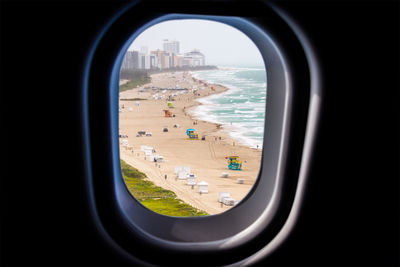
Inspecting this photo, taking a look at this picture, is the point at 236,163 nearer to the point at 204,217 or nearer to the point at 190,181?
the point at 190,181

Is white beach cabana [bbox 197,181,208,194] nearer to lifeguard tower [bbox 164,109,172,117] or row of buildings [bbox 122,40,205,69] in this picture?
row of buildings [bbox 122,40,205,69]

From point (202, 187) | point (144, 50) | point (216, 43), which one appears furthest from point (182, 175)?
point (216, 43)

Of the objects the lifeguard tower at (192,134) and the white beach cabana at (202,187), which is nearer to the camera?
the white beach cabana at (202,187)

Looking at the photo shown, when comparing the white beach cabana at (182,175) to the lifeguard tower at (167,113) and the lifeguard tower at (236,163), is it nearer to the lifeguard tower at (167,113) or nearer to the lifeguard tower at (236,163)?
the lifeguard tower at (236,163)

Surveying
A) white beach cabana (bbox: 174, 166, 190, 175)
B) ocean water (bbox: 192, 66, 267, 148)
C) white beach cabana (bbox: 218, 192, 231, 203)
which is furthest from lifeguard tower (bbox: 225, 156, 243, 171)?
white beach cabana (bbox: 218, 192, 231, 203)

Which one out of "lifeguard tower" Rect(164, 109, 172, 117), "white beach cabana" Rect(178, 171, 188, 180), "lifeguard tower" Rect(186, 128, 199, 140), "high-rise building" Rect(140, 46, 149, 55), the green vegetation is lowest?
the green vegetation

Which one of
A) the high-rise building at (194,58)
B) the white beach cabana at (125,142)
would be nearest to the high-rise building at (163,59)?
the high-rise building at (194,58)

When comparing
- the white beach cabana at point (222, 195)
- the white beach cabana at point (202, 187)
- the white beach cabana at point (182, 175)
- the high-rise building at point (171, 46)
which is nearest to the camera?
the white beach cabana at point (222, 195)
